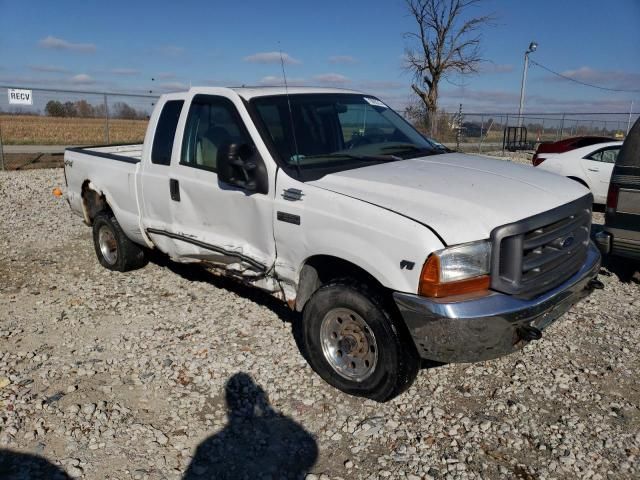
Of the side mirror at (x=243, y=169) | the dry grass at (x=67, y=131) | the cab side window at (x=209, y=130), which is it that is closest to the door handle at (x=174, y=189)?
the cab side window at (x=209, y=130)

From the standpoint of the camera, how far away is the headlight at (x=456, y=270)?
294 cm

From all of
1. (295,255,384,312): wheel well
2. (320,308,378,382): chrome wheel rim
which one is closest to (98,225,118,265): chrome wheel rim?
(295,255,384,312): wheel well

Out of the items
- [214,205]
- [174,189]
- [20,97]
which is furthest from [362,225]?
[20,97]

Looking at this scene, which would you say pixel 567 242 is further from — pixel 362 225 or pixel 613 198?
pixel 613 198

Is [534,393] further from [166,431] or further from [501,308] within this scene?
[166,431]

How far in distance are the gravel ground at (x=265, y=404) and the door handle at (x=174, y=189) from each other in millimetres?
1166

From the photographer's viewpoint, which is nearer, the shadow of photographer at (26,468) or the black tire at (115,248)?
the shadow of photographer at (26,468)

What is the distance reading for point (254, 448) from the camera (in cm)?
314

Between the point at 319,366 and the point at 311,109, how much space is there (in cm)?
213

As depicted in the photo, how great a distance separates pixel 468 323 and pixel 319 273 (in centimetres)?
125

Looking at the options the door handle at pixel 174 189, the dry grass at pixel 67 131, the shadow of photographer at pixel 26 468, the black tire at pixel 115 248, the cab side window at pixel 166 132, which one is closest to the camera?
the shadow of photographer at pixel 26 468

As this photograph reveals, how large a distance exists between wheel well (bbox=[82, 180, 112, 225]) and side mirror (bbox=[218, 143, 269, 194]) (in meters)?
2.93

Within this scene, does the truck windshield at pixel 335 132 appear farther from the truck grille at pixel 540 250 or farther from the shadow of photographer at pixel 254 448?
the shadow of photographer at pixel 254 448

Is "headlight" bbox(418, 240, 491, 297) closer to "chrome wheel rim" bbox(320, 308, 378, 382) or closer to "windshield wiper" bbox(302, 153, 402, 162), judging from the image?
"chrome wheel rim" bbox(320, 308, 378, 382)
